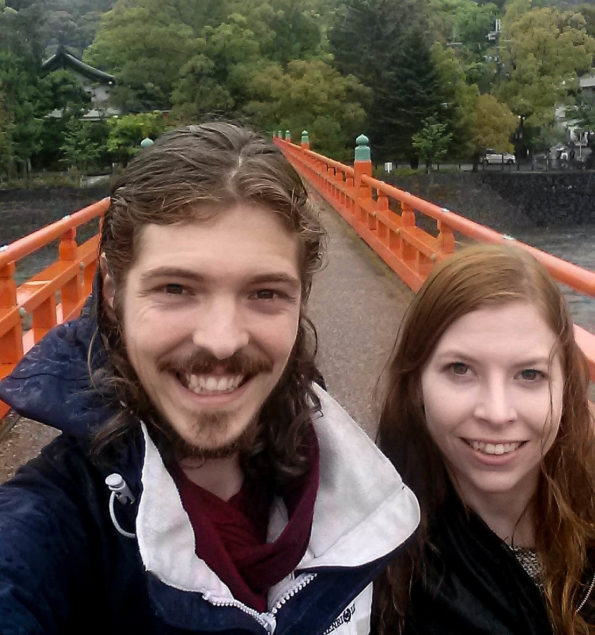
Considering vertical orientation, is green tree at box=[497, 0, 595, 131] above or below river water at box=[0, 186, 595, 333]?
above

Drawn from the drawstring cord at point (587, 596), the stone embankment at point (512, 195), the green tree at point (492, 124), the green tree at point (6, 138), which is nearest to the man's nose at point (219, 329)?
the drawstring cord at point (587, 596)

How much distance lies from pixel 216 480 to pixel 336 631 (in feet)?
1.08

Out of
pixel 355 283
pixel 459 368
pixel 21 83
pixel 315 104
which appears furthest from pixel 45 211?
pixel 459 368

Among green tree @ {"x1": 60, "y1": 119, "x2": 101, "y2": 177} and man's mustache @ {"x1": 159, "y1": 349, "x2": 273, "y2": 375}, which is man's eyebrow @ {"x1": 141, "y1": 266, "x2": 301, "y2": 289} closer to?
man's mustache @ {"x1": 159, "y1": 349, "x2": 273, "y2": 375}

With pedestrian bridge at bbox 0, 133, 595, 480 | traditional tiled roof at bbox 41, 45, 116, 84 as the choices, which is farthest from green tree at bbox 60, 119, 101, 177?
pedestrian bridge at bbox 0, 133, 595, 480

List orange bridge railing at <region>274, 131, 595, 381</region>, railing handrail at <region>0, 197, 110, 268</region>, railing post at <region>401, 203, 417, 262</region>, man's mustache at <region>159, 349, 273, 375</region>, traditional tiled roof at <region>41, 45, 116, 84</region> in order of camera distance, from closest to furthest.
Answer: man's mustache at <region>159, 349, 273, 375</region>, orange bridge railing at <region>274, 131, 595, 381</region>, railing handrail at <region>0, 197, 110, 268</region>, railing post at <region>401, 203, 417, 262</region>, traditional tiled roof at <region>41, 45, 116, 84</region>

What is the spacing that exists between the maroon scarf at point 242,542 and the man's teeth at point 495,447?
501 mm

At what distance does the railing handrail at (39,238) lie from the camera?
365cm

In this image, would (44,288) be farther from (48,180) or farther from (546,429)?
(48,180)

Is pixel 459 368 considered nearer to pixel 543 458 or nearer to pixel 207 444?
pixel 543 458

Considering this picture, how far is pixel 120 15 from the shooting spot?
161ft

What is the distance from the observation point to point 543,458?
5.98 ft

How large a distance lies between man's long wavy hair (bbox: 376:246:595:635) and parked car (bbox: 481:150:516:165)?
4889cm

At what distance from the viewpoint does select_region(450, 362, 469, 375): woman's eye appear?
5.87 feet
